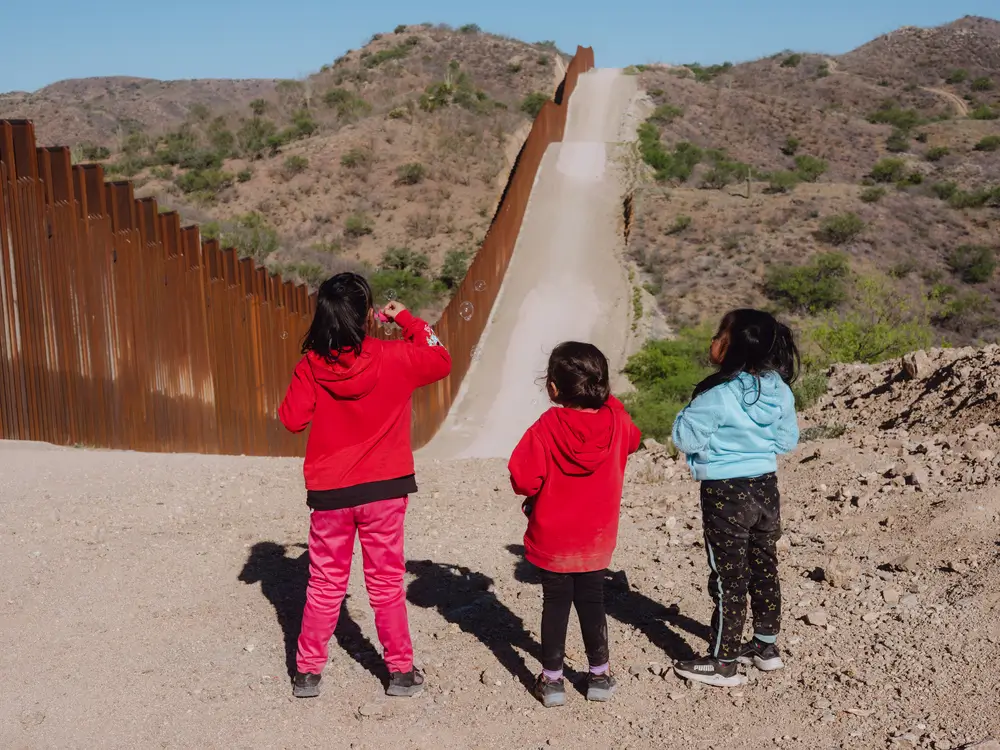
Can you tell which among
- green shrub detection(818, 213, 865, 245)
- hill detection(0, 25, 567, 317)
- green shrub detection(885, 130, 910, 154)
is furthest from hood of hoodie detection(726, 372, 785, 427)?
green shrub detection(885, 130, 910, 154)

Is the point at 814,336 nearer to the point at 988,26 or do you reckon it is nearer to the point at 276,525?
the point at 276,525

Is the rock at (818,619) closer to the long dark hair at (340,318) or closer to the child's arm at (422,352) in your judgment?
the child's arm at (422,352)

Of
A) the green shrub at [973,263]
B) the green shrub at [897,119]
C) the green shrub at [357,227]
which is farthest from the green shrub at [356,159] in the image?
the green shrub at [897,119]

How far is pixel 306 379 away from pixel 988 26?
91702 mm

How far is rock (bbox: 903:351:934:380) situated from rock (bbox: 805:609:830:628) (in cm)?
534

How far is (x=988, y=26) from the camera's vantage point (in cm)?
7975

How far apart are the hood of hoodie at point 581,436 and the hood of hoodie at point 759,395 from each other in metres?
0.61

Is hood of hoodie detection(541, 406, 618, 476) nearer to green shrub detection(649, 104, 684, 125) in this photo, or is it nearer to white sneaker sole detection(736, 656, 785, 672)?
white sneaker sole detection(736, 656, 785, 672)

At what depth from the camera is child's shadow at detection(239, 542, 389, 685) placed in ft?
14.4

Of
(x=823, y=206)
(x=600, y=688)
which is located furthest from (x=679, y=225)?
(x=600, y=688)

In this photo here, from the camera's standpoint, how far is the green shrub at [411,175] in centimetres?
3350

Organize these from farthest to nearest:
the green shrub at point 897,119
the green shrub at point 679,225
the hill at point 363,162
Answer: the green shrub at point 897,119, the hill at point 363,162, the green shrub at point 679,225

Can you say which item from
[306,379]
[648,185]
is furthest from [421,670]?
[648,185]

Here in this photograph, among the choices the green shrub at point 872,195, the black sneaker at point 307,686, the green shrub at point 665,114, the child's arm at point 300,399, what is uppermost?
the green shrub at point 665,114
